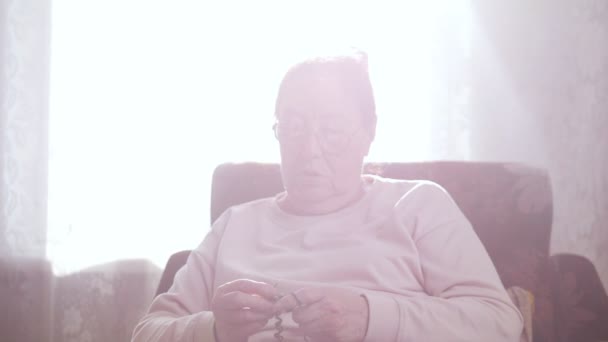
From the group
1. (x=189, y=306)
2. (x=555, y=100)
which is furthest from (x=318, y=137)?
(x=555, y=100)

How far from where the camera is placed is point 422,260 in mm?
873

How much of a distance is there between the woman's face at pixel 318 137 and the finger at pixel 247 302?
26 cm

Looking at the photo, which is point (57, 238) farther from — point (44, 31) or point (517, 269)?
point (517, 269)

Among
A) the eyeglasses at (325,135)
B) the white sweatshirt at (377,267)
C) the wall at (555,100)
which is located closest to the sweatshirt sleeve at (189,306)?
the white sweatshirt at (377,267)

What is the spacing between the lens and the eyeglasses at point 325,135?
0.93 m

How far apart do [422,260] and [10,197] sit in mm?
1492

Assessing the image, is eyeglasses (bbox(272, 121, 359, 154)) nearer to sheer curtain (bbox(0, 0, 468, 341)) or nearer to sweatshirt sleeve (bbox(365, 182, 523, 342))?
sweatshirt sleeve (bbox(365, 182, 523, 342))

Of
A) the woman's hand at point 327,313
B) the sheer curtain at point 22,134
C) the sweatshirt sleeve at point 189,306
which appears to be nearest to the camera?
the woman's hand at point 327,313

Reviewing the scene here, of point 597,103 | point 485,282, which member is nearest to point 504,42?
point 597,103

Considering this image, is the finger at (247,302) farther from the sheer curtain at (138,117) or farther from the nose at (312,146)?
the sheer curtain at (138,117)

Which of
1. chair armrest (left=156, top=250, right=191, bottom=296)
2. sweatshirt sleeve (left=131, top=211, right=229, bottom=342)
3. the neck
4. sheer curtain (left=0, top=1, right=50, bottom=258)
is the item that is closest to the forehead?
the neck

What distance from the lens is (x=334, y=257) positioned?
2.86ft

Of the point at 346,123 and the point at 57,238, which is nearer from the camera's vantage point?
the point at 346,123

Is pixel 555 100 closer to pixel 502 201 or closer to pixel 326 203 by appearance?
pixel 502 201
